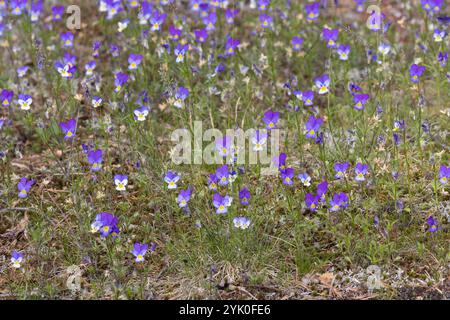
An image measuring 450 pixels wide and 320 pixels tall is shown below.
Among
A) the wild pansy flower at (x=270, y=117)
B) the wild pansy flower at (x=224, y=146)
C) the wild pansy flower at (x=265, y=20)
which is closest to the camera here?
the wild pansy flower at (x=224, y=146)

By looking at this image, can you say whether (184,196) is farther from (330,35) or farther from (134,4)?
(134,4)

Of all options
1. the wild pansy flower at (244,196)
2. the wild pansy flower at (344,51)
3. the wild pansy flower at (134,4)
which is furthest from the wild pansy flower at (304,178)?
the wild pansy flower at (134,4)

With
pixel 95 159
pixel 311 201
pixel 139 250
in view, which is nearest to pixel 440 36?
pixel 311 201

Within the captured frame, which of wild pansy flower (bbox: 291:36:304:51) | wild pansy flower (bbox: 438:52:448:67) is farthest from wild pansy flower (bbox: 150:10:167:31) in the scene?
wild pansy flower (bbox: 438:52:448:67)

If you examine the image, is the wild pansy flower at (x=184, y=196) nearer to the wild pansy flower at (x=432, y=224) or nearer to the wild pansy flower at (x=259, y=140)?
the wild pansy flower at (x=259, y=140)

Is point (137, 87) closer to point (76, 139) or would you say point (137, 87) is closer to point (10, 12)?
point (76, 139)

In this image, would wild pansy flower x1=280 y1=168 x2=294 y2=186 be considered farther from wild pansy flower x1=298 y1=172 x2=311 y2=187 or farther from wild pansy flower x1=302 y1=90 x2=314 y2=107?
wild pansy flower x1=302 y1=90 x2=314 y2=107
